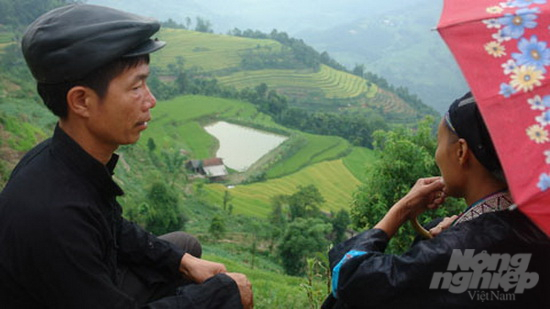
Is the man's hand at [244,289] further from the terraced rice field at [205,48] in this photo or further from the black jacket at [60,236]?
the terraced rice field at [205,48]

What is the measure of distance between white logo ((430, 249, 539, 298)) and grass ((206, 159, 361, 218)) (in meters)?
35.3

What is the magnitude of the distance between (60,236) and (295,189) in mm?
42700

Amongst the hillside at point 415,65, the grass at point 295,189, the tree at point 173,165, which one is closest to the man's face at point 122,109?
the tree at point 173,165

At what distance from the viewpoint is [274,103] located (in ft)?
218

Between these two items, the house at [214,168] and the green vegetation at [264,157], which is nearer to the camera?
the green vegetation at [264,157]

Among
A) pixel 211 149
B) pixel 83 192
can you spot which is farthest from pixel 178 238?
Result: pixel 211 149

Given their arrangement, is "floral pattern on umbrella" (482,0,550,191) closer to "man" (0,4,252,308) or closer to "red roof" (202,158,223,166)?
"man" (0,4,252,308)

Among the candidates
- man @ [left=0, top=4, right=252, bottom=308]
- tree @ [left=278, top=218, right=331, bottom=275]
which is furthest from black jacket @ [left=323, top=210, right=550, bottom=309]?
tree @ [left=278, top=218, right=331, bottom=275]

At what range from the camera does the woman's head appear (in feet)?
6.31

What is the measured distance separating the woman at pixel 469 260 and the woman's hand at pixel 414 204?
318 millimetres

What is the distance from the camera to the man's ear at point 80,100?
1.86 metres

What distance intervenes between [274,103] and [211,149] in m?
16.0


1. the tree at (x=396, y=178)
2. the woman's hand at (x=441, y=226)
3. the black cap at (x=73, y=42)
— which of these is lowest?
the tree at (x=396, y=178)

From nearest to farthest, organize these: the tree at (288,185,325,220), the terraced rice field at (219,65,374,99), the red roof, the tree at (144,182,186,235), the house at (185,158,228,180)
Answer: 1. the tree at (144,182,186,235)
2. the tree at (288,185,325,220)
3. the house at (185,158,228,180)
4. the red roof
5. the terraced rice field at (219,65,374,99)
